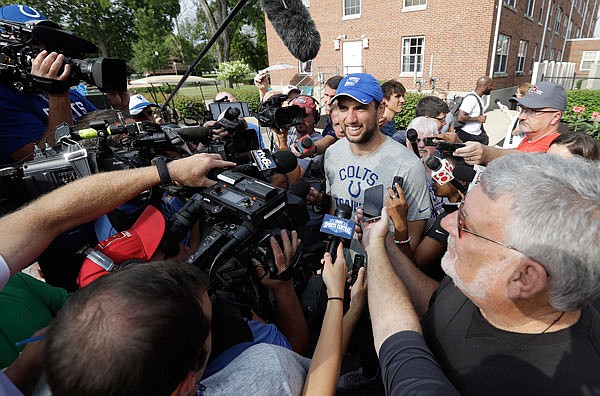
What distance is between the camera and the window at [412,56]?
1608cm

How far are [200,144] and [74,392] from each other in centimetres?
177

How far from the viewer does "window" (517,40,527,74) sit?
59.9 feet

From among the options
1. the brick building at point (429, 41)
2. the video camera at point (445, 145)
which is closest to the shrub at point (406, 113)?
the brick building at point (429, 41)

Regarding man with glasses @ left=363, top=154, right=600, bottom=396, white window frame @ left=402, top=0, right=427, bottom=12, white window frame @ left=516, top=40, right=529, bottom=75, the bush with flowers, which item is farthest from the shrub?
white window frame @ left=516, top=40, right=529, bottom=75

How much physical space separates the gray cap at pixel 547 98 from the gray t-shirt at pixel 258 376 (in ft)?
10.4

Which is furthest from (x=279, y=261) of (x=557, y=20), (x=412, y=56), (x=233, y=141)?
(x=557, y=20)

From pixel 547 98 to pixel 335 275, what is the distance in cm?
280

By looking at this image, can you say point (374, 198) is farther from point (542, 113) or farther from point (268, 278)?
point (542, 113)

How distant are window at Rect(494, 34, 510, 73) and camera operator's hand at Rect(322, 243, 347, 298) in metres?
18.2

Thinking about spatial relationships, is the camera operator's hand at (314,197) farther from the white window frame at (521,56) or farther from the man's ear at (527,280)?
the white window frame at (521,56)

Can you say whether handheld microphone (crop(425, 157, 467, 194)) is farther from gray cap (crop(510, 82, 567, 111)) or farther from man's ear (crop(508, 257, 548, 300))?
man's ear (crop(508, 257, 548, 300))

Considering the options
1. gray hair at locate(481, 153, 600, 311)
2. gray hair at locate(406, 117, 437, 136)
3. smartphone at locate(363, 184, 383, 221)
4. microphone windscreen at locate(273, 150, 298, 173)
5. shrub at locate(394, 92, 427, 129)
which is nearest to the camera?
gray hair at locate(481, 153, 600, 311)

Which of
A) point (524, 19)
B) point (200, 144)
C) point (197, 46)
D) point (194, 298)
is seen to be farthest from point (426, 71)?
point (197, 46)

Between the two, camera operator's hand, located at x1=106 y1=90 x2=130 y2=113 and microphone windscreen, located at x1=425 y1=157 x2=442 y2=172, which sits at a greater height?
camera operator's hand, located at x1=106 y1=90 x2=130 y2=113
